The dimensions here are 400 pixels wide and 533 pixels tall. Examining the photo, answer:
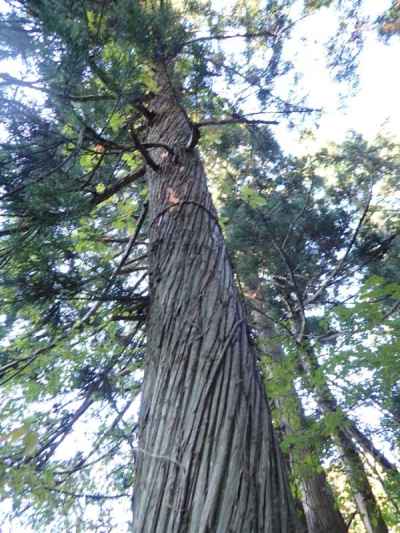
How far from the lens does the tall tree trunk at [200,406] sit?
1217 millimetres

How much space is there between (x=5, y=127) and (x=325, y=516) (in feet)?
16.6

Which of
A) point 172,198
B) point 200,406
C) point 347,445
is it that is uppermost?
A: point 172,198

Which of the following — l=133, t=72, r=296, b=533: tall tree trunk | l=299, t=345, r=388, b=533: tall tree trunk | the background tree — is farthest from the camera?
the background tree

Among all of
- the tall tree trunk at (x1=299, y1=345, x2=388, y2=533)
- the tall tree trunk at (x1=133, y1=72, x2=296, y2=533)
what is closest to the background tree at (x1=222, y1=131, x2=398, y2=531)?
the tall tree trunk at (x1=299, y1=345, x2=388, y2=533)

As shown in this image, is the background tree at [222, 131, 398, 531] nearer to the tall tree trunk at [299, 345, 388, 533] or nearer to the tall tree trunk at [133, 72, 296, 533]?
the tall tree trunk at [299, 345, 388, 533]

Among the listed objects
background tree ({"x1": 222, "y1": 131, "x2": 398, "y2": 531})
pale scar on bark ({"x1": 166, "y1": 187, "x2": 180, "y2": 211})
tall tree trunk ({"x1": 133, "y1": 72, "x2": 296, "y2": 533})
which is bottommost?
tall tree trunk ({"x1": 133, "y1": 72, "x2": 296, "y2": 533})

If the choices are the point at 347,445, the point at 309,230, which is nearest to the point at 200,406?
the point at 347,445

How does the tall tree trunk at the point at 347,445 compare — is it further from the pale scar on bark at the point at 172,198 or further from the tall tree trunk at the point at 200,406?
the pale scar on bark at the point at 172,198

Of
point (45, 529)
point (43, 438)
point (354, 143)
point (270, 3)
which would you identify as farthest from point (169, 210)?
point (354, 143)

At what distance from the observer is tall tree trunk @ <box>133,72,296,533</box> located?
3.99 feet

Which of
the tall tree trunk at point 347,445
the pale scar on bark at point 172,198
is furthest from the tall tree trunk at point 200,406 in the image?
the tall tree trunk at point 347,445

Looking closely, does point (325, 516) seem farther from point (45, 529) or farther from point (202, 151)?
point (202, 151)

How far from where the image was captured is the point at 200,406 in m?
1.48

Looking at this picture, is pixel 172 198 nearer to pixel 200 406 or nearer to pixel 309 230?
pixel 200 406
